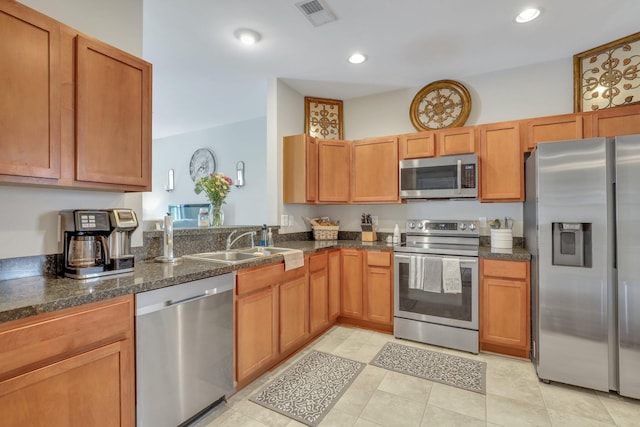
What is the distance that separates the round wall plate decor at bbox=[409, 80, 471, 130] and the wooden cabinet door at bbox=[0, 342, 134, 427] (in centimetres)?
341

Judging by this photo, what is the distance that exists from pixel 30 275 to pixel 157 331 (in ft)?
2.52

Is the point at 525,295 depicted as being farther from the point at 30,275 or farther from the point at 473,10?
the point at 30,275

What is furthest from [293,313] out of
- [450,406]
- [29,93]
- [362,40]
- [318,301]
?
[362,40]

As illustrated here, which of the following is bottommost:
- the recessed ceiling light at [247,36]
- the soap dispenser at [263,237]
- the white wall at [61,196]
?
the soap dispenser at [263,237]

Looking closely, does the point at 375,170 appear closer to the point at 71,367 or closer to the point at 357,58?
the point at 357,58

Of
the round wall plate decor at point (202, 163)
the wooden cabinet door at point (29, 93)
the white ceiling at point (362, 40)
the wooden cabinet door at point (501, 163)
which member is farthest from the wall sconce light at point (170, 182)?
the wooden cabinet door at point (501, 163)

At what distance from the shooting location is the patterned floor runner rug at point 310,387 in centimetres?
193

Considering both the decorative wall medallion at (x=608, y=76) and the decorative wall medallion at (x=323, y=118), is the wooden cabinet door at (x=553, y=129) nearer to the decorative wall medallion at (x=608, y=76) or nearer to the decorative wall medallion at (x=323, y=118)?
the decorative wall medallion at (x=608, y=76)

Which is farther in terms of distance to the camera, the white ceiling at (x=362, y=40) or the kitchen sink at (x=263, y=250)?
the kitchen sink at (x=263, y=250)

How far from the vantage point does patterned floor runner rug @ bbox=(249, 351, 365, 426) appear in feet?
6.32

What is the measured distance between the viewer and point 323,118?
392cm

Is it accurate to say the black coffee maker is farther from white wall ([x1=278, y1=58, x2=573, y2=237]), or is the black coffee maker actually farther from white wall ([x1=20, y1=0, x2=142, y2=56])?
white wall ([x1=278, y1=58, x2=573, y2=237])

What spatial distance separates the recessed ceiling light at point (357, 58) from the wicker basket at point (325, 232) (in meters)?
1.82

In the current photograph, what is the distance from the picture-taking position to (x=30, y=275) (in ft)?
5.35
